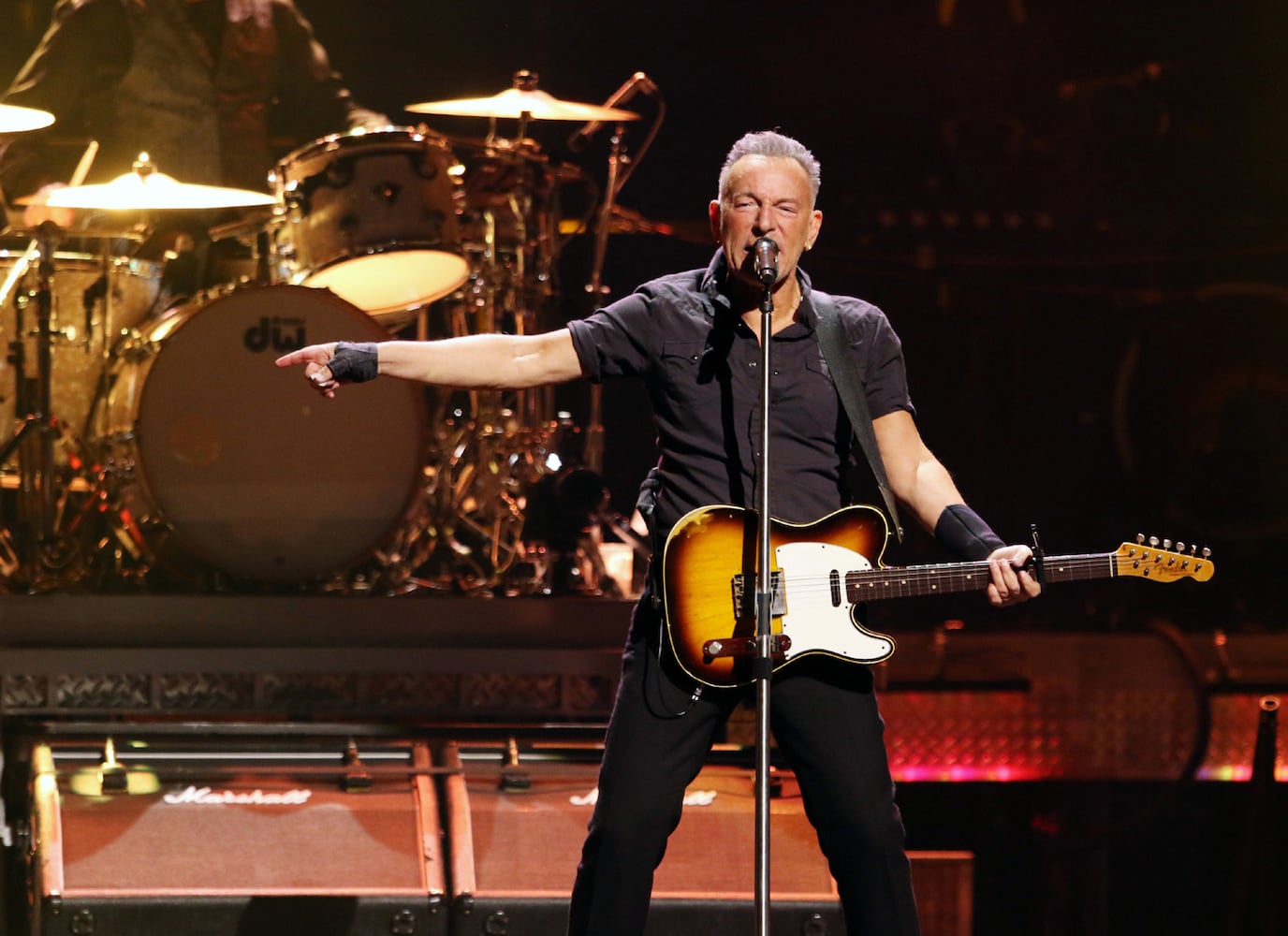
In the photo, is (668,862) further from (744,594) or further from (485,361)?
(485,361)

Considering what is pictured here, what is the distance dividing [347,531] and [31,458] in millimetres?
1349

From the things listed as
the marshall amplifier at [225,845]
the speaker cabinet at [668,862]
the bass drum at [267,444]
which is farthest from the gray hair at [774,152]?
the bass drum at [267,444]

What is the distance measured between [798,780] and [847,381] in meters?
0.85

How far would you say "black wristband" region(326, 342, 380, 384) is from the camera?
131 inches

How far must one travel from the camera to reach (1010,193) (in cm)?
755

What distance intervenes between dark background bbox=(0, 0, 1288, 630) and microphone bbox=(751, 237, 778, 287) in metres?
4.16

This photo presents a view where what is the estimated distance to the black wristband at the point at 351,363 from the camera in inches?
131

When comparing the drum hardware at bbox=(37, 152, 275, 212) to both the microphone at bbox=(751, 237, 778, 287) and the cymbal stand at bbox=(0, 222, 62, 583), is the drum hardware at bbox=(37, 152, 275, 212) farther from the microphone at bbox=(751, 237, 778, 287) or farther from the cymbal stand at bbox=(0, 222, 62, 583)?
the microphone at bbox=(751, 237, 778, 287)

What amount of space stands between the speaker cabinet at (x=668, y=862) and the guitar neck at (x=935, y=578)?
141cm

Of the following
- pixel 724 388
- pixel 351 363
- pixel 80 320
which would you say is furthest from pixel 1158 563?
pixel 80 320

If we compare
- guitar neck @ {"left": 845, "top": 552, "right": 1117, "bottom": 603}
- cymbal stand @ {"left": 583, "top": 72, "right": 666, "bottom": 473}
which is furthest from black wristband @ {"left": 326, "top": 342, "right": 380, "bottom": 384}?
cymbal stand @ {"left": 583, "top": 72, "right": 666, "bottom": 473}

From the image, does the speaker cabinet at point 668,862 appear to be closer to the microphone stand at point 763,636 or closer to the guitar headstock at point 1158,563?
the microphone stand at point 763,636

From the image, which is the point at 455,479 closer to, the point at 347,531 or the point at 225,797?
the point at 347,531

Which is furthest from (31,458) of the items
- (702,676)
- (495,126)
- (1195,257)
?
(1195,257)
